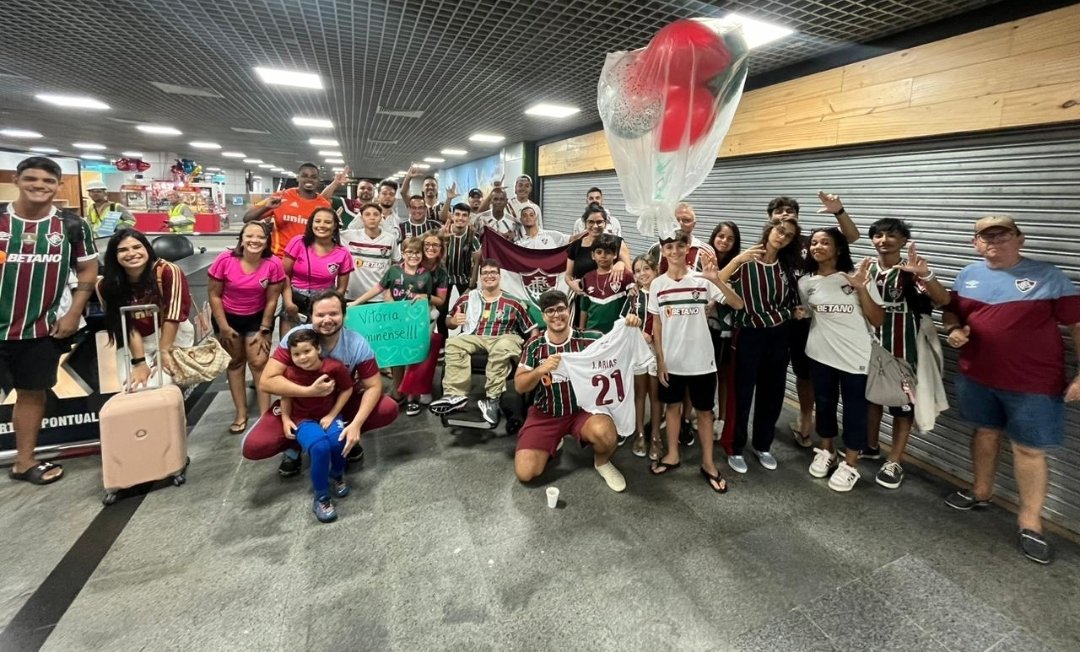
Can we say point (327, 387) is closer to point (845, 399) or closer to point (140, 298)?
point (140, 298)

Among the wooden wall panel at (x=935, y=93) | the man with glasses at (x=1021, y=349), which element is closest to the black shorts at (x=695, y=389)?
the man with glasses at (x=1021, y=349)

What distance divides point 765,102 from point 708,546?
3.61 metres

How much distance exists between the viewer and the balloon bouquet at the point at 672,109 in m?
2.05

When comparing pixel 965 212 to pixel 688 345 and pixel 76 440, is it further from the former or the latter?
pixel 76 440

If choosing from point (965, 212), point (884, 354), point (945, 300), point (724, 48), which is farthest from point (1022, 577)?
point (724, 48)

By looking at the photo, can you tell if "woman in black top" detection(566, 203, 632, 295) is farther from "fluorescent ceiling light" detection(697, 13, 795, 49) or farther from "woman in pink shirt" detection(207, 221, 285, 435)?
"woman in pink shirt" detection(207, 221, 285, 435)

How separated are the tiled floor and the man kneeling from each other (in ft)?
0.47

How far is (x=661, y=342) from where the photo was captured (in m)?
2.76

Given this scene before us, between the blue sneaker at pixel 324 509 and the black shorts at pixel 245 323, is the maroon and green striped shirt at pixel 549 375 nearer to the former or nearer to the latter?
the blue sneaker at pixel 324 509

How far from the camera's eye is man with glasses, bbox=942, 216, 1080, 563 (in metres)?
2.22

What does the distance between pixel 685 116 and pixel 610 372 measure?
1399mm

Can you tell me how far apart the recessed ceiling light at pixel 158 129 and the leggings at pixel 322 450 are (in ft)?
30.5

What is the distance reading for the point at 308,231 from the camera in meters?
3.41

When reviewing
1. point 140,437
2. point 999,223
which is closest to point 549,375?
point 140,437
